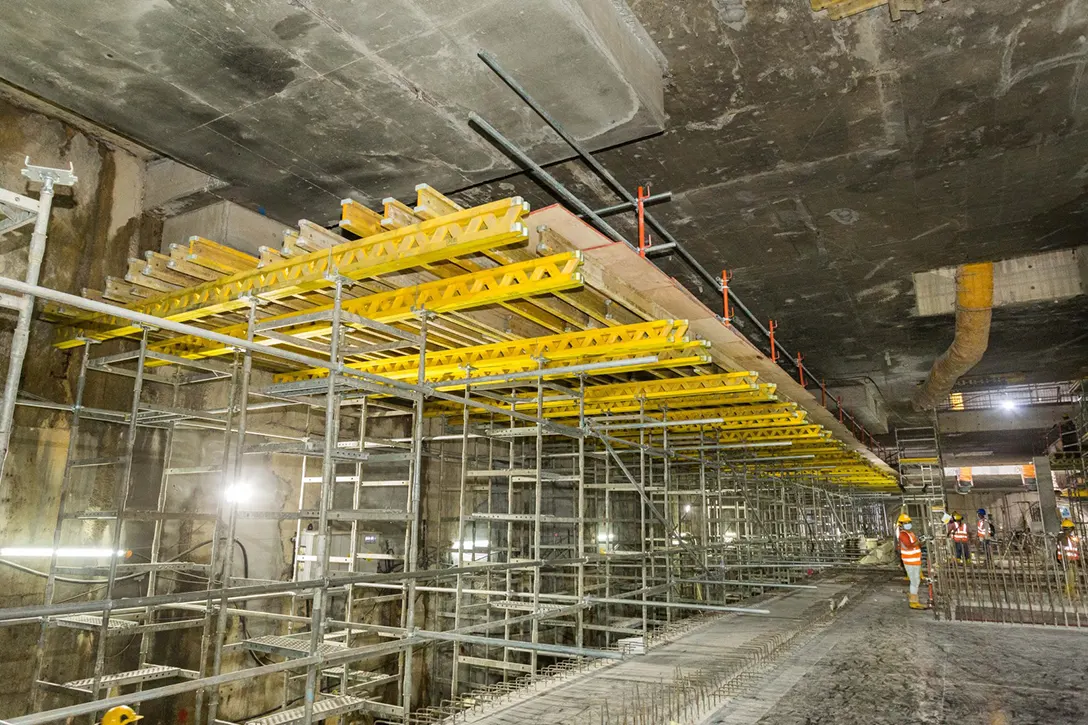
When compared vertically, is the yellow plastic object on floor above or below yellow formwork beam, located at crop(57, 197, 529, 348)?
above

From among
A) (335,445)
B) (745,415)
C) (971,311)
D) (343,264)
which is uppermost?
(971,311)

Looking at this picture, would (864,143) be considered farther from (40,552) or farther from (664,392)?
(40,552)

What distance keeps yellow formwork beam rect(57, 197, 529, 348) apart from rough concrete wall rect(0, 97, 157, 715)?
0.67m

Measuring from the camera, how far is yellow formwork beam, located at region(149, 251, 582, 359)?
6117mm

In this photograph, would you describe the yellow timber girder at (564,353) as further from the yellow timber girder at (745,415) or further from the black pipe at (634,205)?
the yellow timber girder at (745,415)

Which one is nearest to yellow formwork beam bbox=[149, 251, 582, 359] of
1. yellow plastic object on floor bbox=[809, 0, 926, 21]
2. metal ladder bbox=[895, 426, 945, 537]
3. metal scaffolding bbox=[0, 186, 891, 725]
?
metal scaffolding bbox=[0, 186, 891, 725]

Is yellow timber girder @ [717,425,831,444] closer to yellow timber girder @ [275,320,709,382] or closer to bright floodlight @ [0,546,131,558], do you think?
yellow timber girder @ [275,320,709,382]

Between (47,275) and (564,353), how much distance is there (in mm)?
6826

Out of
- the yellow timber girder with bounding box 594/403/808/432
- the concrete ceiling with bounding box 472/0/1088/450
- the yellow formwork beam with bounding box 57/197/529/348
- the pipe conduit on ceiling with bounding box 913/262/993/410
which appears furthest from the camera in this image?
the yellow timber girder with bounding box 594/403/808/432

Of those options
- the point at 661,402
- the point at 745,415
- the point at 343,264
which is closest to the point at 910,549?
the point at 745,415

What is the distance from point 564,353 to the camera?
28.3 ft

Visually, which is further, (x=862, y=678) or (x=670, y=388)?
(x=670, y=388)

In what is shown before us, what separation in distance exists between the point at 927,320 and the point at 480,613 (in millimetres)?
12243

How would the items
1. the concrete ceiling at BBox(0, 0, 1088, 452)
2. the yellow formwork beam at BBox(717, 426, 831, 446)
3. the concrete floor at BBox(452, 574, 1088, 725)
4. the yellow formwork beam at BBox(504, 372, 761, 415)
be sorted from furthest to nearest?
the yellow formwork beam at BBox(717, 426, 831, 446), the yellow formwork beam at BBox(504, 372, 761, 415), the concrete ceiling at BBox(0, 0, 1088, 452), the concrete floor at BBox(452, 574, 1088, 725)
